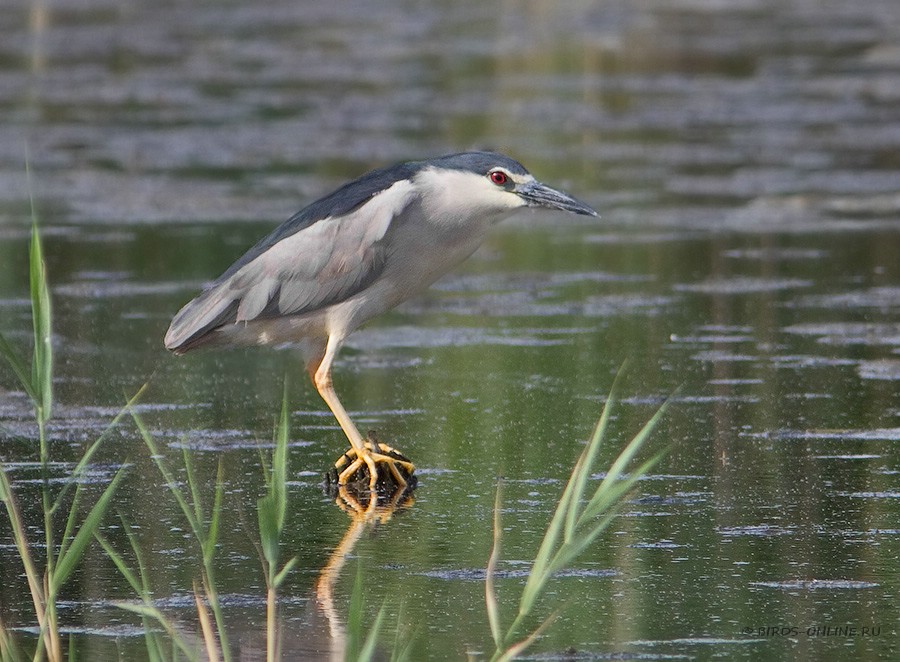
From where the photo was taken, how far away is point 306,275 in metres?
6.94

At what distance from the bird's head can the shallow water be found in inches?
34.3

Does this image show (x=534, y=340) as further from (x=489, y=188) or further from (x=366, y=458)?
(x=366, y=458)

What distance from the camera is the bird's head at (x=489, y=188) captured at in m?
6.80

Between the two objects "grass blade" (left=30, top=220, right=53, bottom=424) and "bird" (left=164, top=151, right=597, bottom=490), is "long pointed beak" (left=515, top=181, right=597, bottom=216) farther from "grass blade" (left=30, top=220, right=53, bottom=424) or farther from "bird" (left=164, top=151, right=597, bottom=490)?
"grass blade" (left=30, top=220, right=53, bottom=424)

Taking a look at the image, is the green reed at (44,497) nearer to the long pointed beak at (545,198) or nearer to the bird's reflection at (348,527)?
the bird's reflection at (348,527)

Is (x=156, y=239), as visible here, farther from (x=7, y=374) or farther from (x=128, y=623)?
(x=128, y=623)

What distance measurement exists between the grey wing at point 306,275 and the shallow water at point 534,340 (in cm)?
42

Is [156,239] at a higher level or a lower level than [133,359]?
higher

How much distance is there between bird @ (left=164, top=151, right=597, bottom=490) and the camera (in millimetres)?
6820

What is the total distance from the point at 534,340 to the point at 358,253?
2154mm

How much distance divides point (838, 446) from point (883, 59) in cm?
1411

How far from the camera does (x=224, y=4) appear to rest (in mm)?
30531

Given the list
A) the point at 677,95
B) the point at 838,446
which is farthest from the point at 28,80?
the point at 838,446

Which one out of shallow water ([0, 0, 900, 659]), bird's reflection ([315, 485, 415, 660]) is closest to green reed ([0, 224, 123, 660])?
shallow water ([0, 0, 900, 659])
